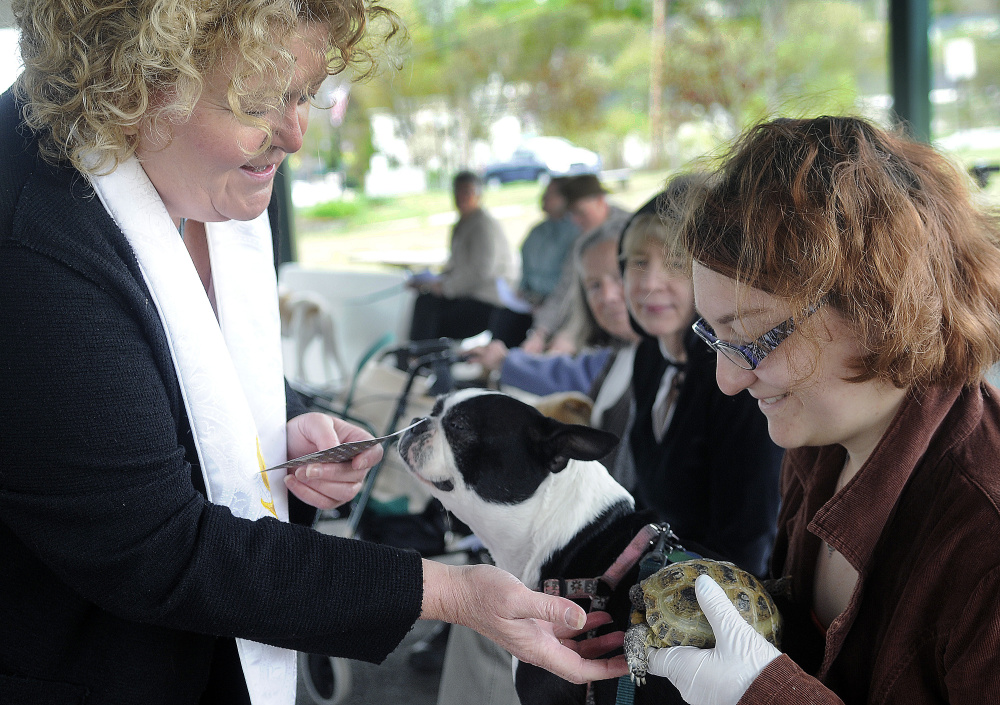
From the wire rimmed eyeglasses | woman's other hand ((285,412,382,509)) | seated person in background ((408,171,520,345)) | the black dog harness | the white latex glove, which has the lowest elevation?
seated person in background ((408,171,520,345))

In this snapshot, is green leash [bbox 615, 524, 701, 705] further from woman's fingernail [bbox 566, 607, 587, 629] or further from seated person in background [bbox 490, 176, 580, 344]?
seated person in background [bbox 490, 176, 580, 344]

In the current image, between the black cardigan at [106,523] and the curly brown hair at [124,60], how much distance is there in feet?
0.21

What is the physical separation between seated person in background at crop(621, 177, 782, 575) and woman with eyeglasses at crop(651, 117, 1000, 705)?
471 mm

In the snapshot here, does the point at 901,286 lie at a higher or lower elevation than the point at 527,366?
higher

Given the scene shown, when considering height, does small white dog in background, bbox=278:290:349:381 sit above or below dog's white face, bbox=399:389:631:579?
below

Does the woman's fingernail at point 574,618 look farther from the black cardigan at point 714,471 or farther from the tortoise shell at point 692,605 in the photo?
the black cardigan at point 714,471

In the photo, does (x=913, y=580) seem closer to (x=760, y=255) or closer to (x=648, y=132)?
(x=760, y=255)

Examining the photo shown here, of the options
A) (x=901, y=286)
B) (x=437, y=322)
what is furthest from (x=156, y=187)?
(x=437, y=322)

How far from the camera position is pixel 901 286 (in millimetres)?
979

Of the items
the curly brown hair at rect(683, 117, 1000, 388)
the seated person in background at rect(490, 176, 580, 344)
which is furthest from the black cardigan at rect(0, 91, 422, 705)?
the seated person in background at rect(490, 176, 580, 344)

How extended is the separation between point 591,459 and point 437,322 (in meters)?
5.20

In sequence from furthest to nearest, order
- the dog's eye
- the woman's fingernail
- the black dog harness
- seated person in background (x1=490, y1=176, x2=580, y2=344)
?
seated person in background (x1=490, y1=176, x2=580, y2=344), the dog's eye, the black dog harness, the woman's fingernail

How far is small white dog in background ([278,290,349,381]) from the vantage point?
5.59 m

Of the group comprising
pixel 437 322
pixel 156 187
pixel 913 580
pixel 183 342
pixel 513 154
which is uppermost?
pixel 156 187
